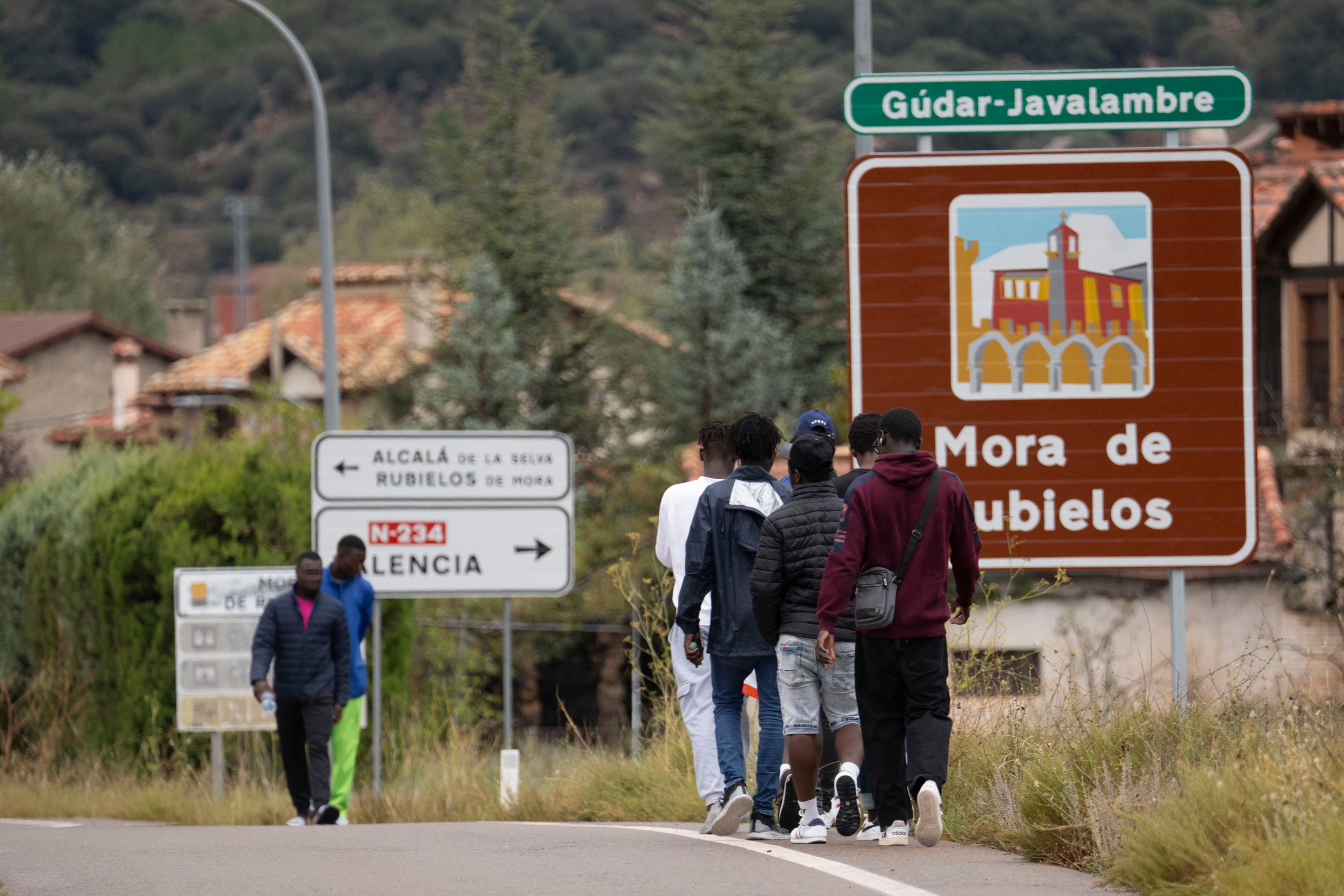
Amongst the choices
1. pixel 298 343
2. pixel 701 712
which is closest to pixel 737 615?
pixel 701 712

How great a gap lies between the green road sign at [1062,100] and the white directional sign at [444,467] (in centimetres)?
441

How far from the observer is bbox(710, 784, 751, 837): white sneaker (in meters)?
7.68

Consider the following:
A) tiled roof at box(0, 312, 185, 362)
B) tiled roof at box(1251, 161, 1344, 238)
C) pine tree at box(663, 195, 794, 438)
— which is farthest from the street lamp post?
tiled roof at box(0, 312, 185, 362)

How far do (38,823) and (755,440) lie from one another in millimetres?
→ 6782

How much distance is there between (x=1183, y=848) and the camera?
6059 millimetres

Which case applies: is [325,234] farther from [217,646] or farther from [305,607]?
[305,607]

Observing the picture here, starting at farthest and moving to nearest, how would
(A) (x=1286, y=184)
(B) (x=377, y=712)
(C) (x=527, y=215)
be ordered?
1. (C) (x=527, y=215)
2. (A) (x=1286, y=184)
3. (B) (x=377, y=712)

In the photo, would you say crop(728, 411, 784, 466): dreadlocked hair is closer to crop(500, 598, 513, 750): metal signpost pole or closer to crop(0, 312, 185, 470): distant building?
crop(500, 598, 513, 750): metal signpost pole

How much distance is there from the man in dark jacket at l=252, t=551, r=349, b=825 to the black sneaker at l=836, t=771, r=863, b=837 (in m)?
5.08

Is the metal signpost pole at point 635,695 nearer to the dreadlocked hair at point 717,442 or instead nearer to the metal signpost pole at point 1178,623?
the dreadlocked hair at point 717,442

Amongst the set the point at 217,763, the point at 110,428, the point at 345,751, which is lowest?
the point at 217,763

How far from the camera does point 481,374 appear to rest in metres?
34.5

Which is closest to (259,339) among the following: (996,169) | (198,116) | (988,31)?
(996,169)

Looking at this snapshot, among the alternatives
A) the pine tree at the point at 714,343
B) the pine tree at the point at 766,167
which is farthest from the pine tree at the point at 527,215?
the pine tree at the point at 714,343
